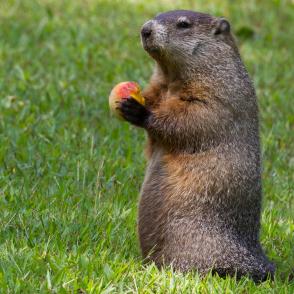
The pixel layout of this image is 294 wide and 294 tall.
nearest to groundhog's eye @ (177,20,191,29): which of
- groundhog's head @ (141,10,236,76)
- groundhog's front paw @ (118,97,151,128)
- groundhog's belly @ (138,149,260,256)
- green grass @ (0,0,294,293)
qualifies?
groundhog's head @ (141,10,236,76)

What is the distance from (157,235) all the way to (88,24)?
16.7 feet

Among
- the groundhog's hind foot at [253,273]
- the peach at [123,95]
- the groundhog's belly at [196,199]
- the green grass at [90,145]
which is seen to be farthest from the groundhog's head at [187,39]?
the groundhog's hind foot at [253,273]

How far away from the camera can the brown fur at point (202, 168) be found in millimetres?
4906

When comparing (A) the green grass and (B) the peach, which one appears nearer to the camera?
(A) the green grass

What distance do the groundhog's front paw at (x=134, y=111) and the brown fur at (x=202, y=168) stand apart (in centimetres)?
4

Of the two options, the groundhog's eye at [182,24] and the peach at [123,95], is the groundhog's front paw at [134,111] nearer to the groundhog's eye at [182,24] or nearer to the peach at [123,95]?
the peach at [123,95]

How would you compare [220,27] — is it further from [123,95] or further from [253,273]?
[253,273]

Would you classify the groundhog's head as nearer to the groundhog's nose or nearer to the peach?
the groundhog's nose

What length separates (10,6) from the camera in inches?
388

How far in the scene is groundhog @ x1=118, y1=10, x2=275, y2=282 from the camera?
193 inches

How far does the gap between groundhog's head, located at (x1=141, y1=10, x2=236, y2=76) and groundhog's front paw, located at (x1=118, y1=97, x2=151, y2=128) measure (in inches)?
13.3

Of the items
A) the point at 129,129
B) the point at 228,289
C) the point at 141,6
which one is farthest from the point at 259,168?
the point at 141,6

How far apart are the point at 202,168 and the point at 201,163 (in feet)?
0.10

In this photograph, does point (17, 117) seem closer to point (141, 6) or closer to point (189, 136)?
point (189, 136)
